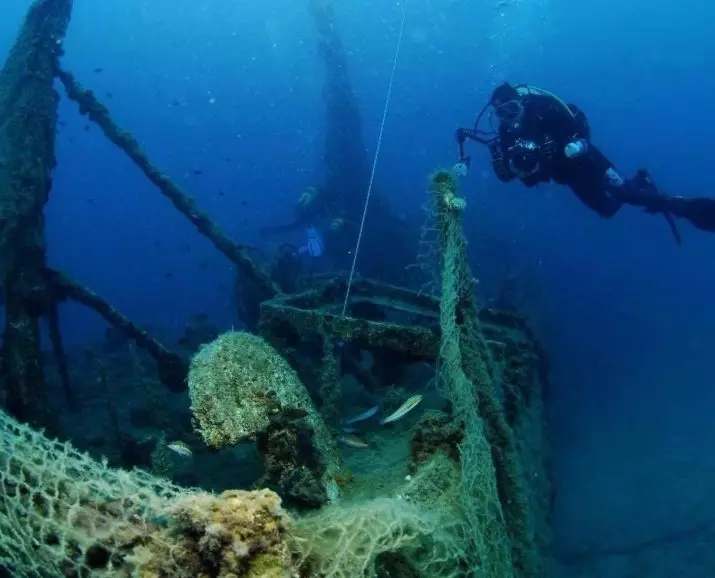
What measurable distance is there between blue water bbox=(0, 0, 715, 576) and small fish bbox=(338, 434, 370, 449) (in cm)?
519

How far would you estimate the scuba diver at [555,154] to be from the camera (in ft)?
28.0

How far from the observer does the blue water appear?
38.9 feet

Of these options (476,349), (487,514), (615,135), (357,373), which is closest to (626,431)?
(357,373)

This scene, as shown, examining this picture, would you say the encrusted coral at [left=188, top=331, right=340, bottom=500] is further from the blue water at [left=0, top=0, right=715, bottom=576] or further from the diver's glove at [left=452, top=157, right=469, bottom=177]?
the blue water at [left=0, top=0, right=715, bottom=576]

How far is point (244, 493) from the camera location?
6.39 ft

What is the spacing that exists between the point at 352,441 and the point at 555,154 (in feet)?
20.5

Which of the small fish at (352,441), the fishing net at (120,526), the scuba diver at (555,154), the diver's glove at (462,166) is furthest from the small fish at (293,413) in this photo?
the scuba diver at (555,154)

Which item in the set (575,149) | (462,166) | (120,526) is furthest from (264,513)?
(575,149)

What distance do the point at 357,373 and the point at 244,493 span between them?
552 cm

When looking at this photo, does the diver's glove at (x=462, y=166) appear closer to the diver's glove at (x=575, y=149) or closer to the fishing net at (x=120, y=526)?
the diver's glove at (x=575, y=149)

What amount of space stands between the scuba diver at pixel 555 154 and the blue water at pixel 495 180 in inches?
206

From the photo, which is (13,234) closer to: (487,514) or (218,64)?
(487,514)

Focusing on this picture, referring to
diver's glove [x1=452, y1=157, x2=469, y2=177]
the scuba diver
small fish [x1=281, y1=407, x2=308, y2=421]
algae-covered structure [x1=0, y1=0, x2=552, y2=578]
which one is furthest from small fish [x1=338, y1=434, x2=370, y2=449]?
the scuba diver

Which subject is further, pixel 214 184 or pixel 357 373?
pixel 214 184
